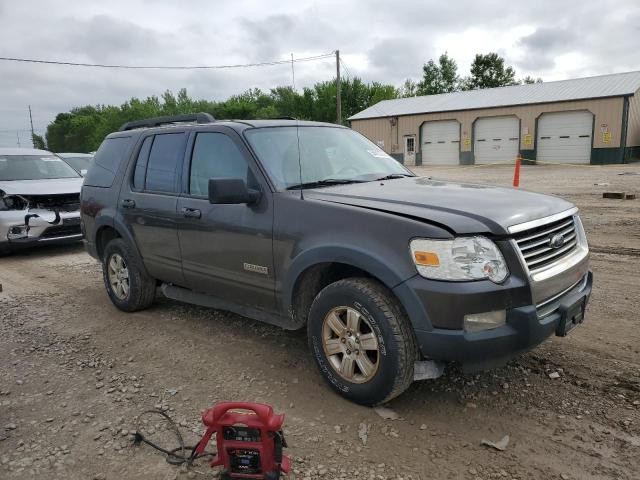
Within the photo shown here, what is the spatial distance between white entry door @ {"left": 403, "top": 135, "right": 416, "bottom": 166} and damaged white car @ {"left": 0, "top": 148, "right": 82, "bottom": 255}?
97.1ft

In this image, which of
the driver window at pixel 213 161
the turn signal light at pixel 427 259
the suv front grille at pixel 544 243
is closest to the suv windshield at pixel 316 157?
the driver window at pixel 213 161

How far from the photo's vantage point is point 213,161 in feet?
13.8

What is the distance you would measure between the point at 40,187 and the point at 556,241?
8522mm

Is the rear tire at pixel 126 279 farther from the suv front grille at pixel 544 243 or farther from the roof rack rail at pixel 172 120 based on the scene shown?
the suv front grille at pixel 544 243

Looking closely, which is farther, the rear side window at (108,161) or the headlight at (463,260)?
the rear side window at (108,161)

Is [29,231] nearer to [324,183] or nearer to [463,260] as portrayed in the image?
[324,183]

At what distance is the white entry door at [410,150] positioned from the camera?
36562 millimetres

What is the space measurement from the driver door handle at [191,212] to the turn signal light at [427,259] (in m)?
2.01

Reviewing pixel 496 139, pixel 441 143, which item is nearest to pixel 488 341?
pixel 496 139

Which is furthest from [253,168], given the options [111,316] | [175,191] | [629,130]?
[629,130]

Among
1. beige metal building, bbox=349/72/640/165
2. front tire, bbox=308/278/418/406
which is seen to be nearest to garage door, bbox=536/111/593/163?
beige metal building, bbox=349/72/640/165

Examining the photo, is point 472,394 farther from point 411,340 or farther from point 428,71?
point 428,71

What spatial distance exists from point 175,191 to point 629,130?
99.2ft

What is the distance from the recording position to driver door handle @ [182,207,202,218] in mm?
4176
